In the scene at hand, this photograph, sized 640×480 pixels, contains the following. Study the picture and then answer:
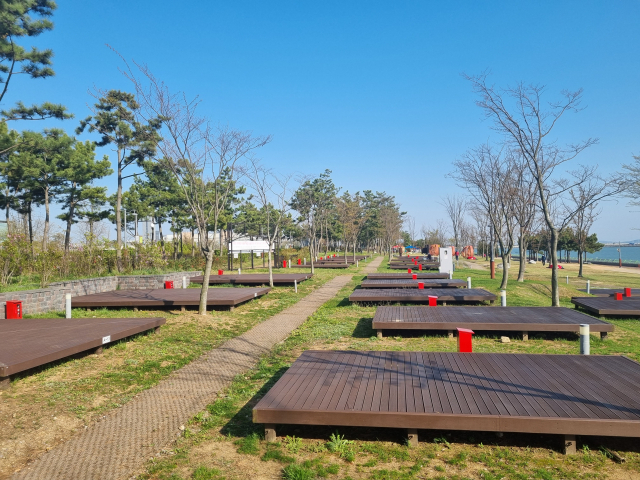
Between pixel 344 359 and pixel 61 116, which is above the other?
pixel 61 116

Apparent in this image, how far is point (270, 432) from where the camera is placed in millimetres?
4562

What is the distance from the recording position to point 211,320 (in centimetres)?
1120

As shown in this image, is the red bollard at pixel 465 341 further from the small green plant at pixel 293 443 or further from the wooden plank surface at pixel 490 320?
the small green plant at pixel 293 443

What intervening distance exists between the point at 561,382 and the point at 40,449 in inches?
227

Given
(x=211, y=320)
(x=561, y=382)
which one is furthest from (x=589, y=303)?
(x=211, y=320)

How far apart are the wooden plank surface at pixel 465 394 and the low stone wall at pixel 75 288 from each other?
891 cm

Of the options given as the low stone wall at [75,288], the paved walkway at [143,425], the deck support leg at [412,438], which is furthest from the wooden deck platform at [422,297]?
the deck support leg at [412,438]

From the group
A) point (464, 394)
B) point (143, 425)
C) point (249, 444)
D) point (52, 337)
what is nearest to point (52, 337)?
point (52, 337)

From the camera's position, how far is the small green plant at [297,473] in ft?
12.4

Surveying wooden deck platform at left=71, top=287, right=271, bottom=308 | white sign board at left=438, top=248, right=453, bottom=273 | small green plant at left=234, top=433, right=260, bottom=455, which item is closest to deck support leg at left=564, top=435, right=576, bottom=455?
small green plant at left=234, top=433, right=260, bottom=455

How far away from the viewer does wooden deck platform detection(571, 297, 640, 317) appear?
11.2m

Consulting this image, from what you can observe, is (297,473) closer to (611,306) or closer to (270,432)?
(270,432)

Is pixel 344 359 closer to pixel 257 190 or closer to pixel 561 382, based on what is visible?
pixel 561 382

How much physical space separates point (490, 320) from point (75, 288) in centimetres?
1249
